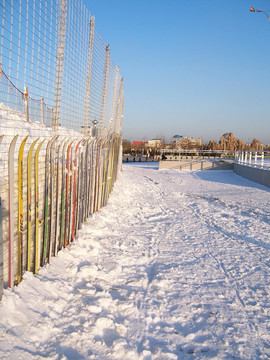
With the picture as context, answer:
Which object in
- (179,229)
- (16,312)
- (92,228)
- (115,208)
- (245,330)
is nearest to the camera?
(16,312)

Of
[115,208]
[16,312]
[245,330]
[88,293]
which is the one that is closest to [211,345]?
[245,330]

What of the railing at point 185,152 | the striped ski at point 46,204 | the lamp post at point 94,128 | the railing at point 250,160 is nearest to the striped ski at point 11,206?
the striped ski at point 46,204

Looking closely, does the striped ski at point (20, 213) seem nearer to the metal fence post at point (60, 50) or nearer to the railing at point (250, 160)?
the metal fence post at point (60, 50)

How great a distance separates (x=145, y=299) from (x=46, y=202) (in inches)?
67.4

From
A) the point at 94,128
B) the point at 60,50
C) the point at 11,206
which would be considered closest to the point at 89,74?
the point at 94,128

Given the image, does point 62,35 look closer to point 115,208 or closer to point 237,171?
point 115,208

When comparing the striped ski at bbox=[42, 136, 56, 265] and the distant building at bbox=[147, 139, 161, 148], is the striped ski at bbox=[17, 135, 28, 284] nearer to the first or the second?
the striped ski at bbox=[42, 136, 56, 265]

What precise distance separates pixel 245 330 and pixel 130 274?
1.66 meters

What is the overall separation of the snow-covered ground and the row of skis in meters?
0.20

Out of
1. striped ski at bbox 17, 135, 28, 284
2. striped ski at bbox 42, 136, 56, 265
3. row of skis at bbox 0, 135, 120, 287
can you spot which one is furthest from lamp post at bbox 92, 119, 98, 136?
striped ski at bbox 17, 135, 28, 284

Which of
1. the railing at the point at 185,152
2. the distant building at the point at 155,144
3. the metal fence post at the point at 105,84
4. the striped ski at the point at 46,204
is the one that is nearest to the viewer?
the striped ski at the point at 46,204

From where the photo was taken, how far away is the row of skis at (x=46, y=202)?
3.05 m

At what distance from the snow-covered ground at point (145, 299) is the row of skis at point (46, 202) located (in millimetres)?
202

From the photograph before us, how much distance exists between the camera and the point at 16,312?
8.62 feet
